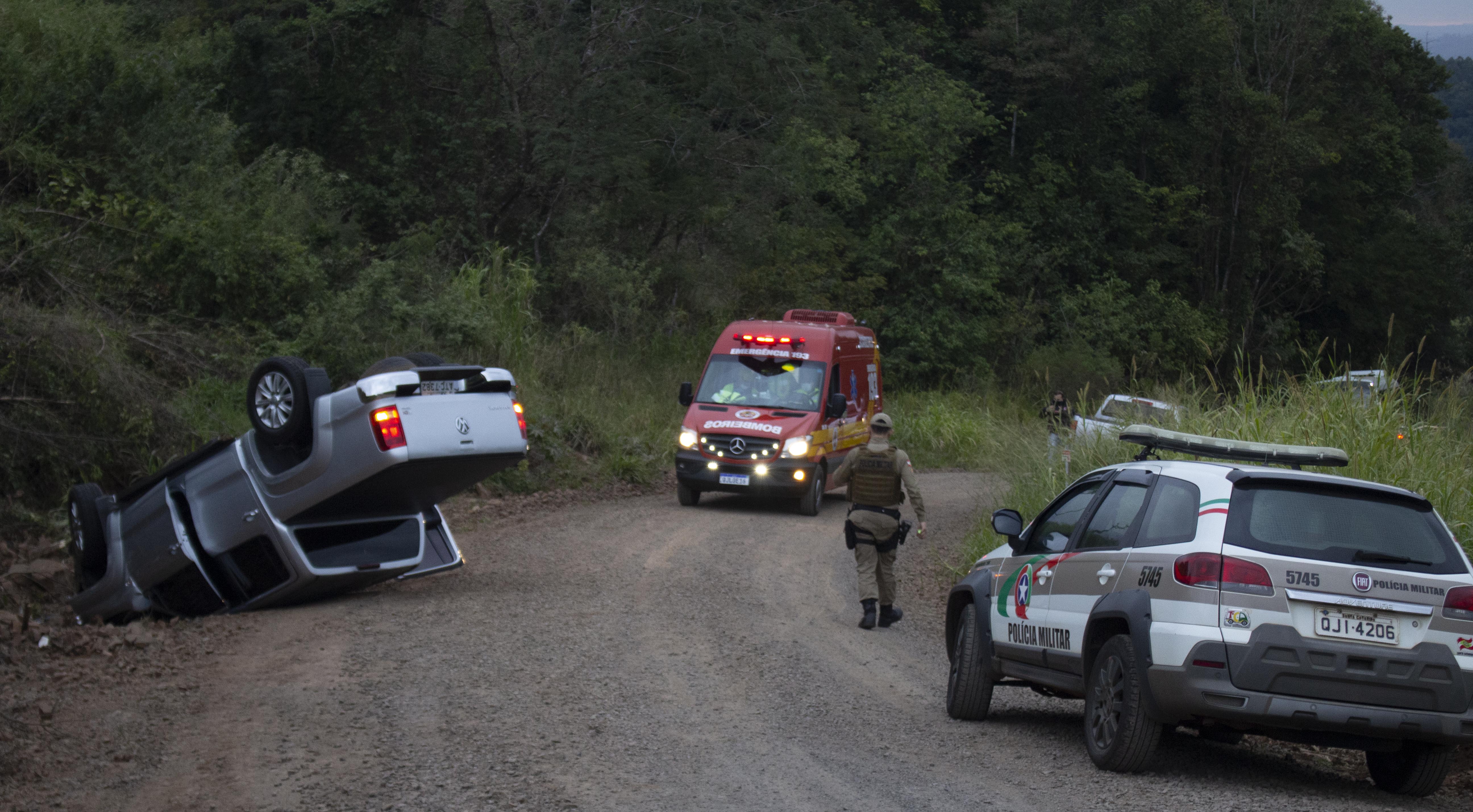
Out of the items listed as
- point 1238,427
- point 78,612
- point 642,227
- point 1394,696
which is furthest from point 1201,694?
point 642,227

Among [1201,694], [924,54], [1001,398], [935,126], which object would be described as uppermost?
[924,54]

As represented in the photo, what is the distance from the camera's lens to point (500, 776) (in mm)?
6047

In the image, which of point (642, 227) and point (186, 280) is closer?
point (186, 280)

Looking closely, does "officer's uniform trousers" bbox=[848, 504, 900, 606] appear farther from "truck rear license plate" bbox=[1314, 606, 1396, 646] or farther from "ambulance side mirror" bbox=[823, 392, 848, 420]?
"ambulance side mirror" bbox=[823, 392, 848, 420]

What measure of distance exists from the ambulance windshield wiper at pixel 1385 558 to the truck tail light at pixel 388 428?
256 inches

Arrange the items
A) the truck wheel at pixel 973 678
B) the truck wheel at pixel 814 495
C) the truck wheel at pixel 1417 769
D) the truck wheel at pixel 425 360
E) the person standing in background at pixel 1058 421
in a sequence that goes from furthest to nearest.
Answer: the truck wheel at pixel 814 495
the person standing in background at pixel 1058 421
the truck wheel at pixel 425 360
the truck wheel at pixel 973 678
the truck wheel at pixel 1417 769

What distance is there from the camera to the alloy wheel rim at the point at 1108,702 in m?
6.27

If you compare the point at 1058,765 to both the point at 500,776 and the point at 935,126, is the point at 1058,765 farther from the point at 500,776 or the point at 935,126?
the point at 935,126

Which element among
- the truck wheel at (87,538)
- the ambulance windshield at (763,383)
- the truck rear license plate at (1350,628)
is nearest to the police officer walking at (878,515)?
the truck rear license plate at (1350,628)

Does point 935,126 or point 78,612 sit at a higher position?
point 935,126

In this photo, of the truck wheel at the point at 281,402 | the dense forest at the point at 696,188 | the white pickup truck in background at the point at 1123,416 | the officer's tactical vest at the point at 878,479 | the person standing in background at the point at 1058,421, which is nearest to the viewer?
the truck wheel at the point at 281,402

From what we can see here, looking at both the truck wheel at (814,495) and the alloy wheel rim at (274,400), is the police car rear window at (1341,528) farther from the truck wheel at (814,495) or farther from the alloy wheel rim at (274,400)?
the truck wheel at (814,495)

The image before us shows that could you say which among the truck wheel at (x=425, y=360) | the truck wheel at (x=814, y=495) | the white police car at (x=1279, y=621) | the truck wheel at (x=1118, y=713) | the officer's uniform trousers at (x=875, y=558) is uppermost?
the truck wheel at (x=425, y=360)

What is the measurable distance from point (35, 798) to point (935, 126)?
120 ft
